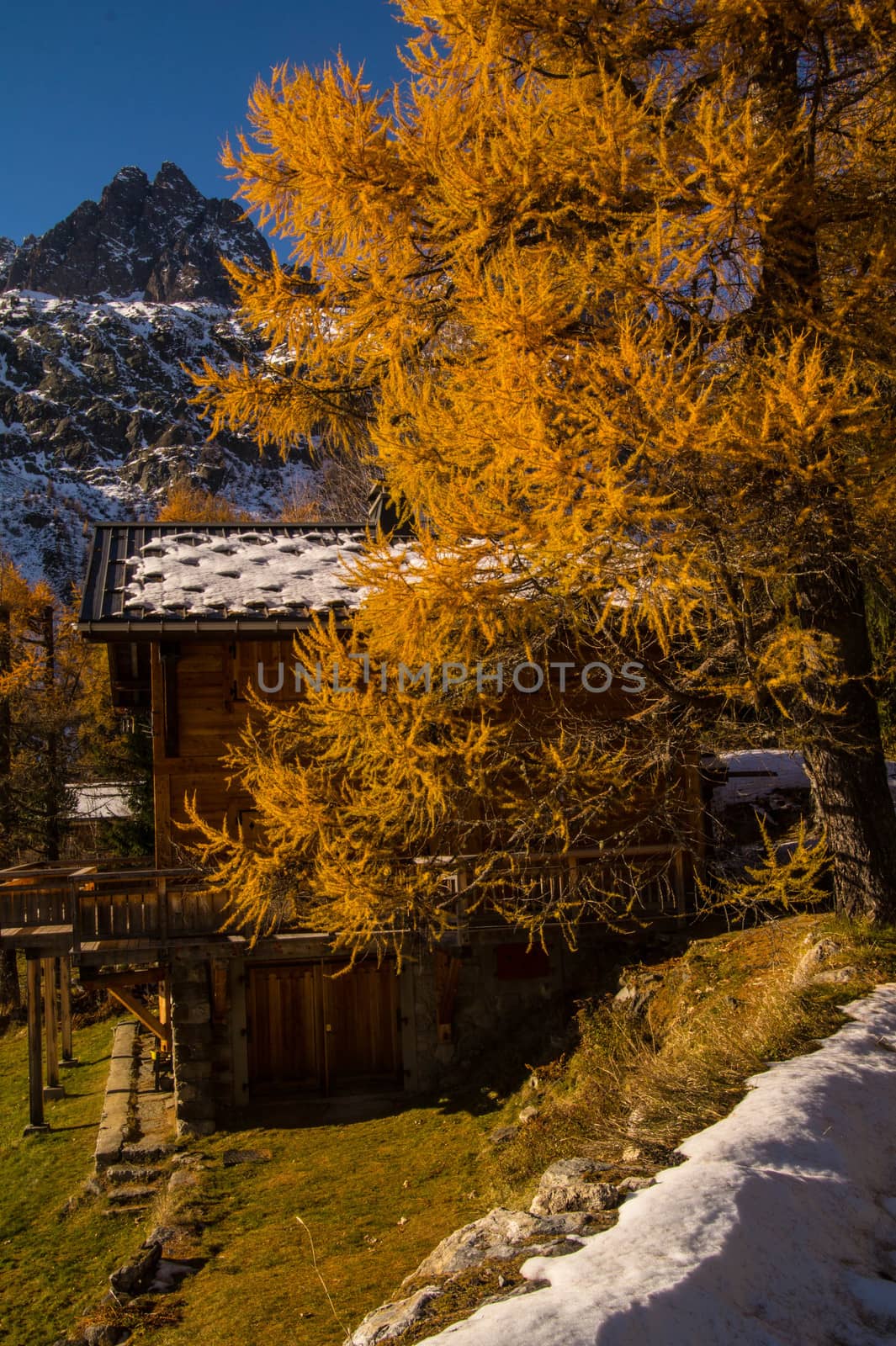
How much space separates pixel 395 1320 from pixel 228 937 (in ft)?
29.0

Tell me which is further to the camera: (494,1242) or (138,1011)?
(138,1011)

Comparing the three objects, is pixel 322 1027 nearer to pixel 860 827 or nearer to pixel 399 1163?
pixel 399 1163

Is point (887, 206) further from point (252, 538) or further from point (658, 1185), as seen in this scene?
point (252, 538)

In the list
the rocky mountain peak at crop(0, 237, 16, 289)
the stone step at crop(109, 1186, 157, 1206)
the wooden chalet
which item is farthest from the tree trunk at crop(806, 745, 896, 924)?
the rocky mountain peak at crop(0, 237, 16, 289)

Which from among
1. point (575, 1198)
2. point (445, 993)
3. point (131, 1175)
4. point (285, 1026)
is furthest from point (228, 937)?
point (575, 1198)

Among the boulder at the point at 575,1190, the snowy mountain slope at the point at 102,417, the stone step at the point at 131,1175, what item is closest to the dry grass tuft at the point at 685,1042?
the boulder at the point at 575,1190

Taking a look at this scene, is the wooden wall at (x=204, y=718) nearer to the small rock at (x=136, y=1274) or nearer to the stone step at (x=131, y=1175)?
the stone step at (x=131, y=1175)

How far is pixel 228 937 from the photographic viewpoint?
12.4 m

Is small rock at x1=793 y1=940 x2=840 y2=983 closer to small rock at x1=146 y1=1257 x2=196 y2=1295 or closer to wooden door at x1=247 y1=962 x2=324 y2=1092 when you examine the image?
small rock at x1=146 y1=1257 x2=196 y2=1295

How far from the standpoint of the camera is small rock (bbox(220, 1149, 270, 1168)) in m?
11.6

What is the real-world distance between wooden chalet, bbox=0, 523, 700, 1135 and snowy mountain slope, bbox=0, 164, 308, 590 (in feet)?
200

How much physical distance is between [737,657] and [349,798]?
349 cm

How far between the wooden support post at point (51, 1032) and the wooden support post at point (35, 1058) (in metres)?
1.57

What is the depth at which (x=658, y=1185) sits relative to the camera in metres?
4.34
